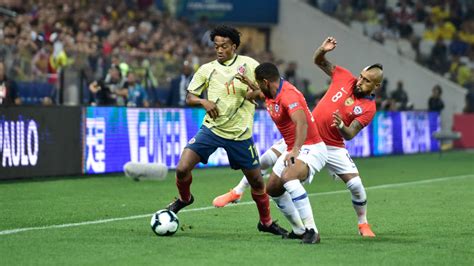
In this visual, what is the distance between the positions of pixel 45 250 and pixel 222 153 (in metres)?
14.3

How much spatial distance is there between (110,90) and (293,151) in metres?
12.4

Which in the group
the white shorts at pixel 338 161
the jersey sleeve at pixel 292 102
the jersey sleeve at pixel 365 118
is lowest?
the white shorts at pixel 338 161

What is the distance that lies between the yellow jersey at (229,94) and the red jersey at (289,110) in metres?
0.79

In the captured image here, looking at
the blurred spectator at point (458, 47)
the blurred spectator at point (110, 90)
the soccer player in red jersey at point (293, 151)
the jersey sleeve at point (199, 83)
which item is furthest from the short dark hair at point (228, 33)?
the blurred spectator at point (458, 47)

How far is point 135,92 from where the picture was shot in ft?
80.3

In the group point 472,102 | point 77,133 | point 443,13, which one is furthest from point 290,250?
point 443,13

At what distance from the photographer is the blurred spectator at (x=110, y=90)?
73.6ft

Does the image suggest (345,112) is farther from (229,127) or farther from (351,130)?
(229,127)

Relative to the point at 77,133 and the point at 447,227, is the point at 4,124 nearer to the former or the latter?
the point at 77,133

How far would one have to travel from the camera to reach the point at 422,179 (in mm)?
21703

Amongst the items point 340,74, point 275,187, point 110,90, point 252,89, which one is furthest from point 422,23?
point 275,187

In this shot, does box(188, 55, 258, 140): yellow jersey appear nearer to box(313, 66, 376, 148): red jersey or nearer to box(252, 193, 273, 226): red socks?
box(252, 193, 273, 226): red socks

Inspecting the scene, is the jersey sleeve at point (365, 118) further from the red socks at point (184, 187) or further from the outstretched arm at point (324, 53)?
the red socks at point (184, 187)

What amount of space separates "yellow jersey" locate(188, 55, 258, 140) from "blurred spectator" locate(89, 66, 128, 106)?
999 centimetres
